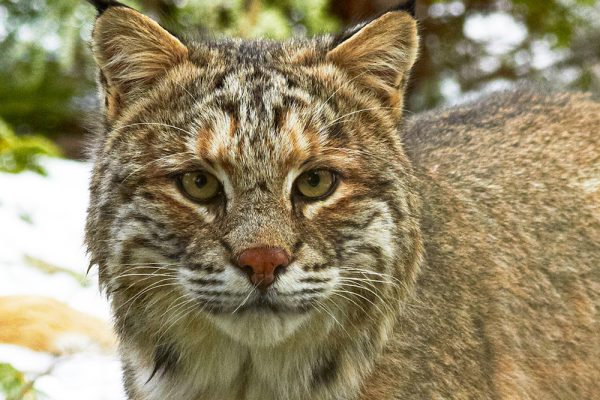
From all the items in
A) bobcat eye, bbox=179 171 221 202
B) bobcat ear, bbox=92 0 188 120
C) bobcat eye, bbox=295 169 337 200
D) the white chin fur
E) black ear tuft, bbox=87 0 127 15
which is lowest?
the white chin fur

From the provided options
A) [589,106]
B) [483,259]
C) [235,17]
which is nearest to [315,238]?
[483,259]

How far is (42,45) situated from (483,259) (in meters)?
4.00

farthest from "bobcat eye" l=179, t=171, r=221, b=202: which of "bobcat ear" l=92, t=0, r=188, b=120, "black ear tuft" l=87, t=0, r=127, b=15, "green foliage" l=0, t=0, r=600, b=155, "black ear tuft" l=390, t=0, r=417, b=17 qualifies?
"green foliage" l=0, t=0, r=600, b=155

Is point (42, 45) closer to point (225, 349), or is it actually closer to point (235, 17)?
point (235, 17)

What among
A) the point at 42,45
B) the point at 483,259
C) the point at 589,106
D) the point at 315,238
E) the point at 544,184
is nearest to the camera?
the point at 315,238

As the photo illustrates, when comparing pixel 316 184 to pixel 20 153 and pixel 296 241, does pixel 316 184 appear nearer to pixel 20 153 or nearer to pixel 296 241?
pixel 296 241

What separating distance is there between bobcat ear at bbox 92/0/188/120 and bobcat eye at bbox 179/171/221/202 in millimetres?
637

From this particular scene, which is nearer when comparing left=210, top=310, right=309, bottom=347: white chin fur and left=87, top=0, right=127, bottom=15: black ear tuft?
left=210, top=310, right=309, bottom=347: white chin fur

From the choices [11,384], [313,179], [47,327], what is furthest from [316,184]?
[47,327]

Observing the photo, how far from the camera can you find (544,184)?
5422mm

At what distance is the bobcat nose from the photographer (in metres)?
3.65

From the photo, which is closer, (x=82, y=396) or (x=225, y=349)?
(x=225, y=349)

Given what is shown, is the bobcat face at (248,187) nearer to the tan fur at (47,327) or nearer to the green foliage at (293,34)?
the green foliage at (293,34)

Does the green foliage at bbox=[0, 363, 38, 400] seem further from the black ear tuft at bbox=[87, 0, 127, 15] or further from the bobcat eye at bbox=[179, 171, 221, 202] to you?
the black ear tuft at bbox=[87, 0, 127, 15]
